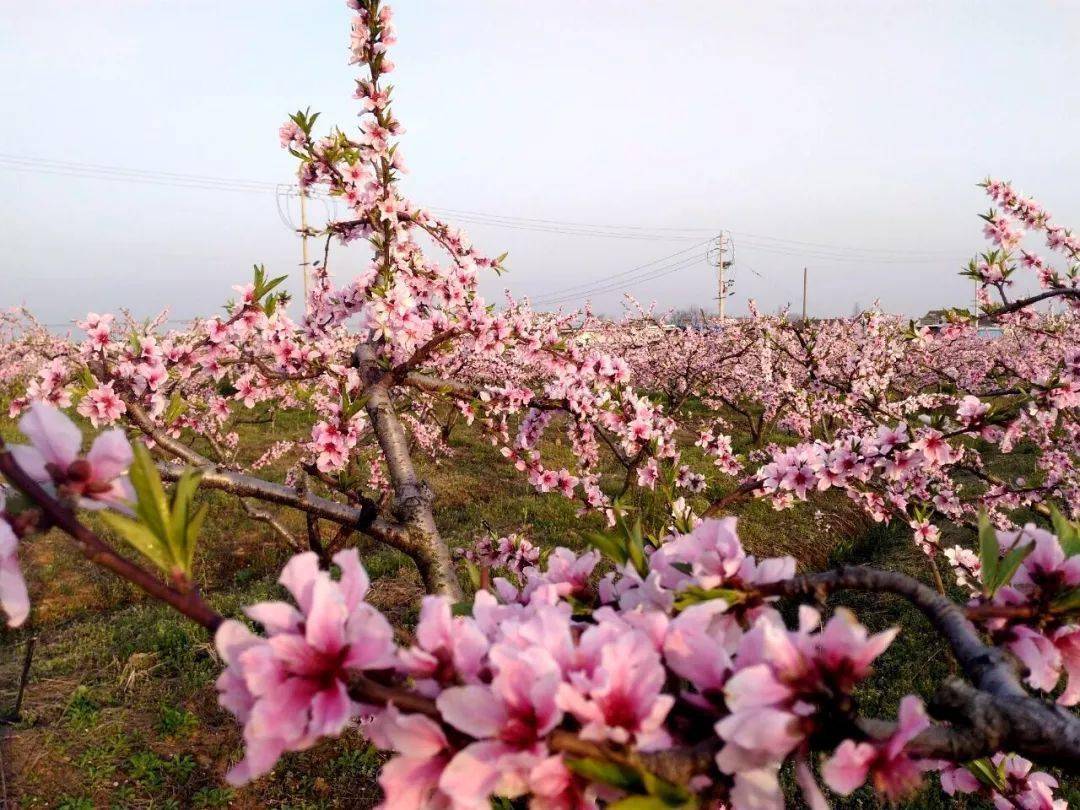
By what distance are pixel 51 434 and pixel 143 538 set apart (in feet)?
0.60

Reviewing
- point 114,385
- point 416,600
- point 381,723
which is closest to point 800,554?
point 416,600

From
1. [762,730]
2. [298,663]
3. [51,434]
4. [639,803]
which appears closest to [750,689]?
[762,730]

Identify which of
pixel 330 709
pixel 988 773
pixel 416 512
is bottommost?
pixel 988 773

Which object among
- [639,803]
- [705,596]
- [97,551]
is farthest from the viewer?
[705,596]

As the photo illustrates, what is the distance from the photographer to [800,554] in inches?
281

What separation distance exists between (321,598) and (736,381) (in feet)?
47.0

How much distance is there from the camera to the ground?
340cm

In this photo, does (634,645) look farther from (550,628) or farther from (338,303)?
(338,303)

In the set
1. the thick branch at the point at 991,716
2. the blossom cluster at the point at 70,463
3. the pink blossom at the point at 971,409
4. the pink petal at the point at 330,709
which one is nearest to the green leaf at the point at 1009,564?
the thick branch at the point at 991,716

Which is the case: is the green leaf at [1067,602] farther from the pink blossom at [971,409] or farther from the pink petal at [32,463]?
the pink blossom at [971,409]

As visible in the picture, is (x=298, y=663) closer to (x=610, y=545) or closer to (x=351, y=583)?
(x=351, y=583)

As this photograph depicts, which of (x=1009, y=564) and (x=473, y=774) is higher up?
(x=1009, y=564)

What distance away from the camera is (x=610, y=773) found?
0.63m

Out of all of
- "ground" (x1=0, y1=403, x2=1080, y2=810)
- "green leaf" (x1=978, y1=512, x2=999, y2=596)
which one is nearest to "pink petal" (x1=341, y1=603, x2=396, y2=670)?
"green leaf" (x1=978, y1=512, x2=999, y2=596)
